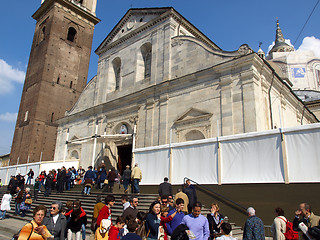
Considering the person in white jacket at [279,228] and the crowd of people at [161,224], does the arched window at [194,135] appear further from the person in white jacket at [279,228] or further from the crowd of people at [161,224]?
the person in white jacket at [279,228]

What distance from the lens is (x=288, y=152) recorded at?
923 cm

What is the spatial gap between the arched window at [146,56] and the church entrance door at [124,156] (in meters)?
5.91

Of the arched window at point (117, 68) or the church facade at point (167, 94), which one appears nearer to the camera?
the church facade at point (167, 94)

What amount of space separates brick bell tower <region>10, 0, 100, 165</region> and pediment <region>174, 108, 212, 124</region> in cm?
2073

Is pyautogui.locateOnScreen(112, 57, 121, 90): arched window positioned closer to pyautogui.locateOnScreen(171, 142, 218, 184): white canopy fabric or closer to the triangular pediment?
the triangular pediment

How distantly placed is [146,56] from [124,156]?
8.23m

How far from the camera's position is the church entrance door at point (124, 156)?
20452 mm

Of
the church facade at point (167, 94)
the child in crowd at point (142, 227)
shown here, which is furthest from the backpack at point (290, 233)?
the church facade at point (167, 94)

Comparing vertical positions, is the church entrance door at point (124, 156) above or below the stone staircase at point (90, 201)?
above

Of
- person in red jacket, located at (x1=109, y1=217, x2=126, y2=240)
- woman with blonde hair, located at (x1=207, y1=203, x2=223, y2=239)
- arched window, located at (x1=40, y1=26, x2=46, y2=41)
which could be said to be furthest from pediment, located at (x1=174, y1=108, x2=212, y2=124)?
arched window, located at (x1=40, y1=26, x2=46, y2=41)

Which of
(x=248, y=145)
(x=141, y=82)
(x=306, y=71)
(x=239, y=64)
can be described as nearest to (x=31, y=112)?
(x=141, y=82)

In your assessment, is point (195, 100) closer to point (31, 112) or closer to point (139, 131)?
point (139, 131)

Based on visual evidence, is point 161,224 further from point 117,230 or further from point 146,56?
point 146,56

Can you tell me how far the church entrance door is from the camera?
20452 millimetres
